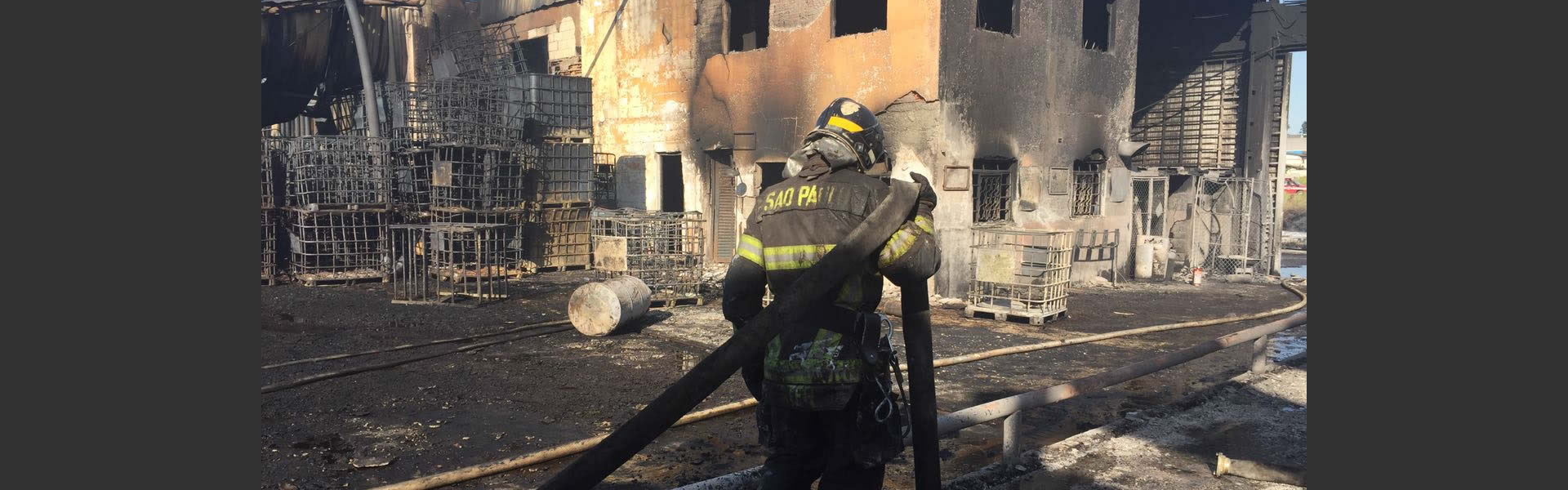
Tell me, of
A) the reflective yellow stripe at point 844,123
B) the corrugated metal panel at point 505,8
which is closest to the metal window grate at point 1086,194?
the corrugated metal panel at point 505,8

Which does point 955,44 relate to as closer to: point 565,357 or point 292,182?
point 565,357

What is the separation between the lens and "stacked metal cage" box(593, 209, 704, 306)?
1271 centimetres

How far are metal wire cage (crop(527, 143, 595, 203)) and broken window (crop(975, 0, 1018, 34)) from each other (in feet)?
26.4

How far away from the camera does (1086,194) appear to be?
15.8 meters

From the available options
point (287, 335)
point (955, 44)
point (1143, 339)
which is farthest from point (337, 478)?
point (955, 44)

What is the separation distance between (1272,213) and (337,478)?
19156mm

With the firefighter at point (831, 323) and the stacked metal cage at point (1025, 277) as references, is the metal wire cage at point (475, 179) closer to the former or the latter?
the stacked metal cage at point (1025, 277)

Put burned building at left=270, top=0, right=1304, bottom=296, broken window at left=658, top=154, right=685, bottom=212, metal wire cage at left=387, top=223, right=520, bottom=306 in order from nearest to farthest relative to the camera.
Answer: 1. metal wire cage at left=387, top=223, right=520, bottom=306
2. burned building at left=270, top=0, right=1304, bottom=296
3. broken window at left=658, top=154, right=685, bottom=212

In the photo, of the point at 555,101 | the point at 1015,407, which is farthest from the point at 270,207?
the point at 1015,407

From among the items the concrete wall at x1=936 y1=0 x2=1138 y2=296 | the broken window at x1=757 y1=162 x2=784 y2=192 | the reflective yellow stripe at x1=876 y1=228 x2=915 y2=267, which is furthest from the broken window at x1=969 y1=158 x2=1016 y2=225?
the reflective yellow stripe at x1=876 y1=228 x2=915 y2=267

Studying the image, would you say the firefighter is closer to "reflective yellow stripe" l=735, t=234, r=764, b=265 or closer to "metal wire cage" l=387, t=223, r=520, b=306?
"reflective yellow stripe" l=735, t=234, r=764, b=265

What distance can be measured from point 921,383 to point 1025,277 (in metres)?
8.36

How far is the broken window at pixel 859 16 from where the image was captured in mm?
16766

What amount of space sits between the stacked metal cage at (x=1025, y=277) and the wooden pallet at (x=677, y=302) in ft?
12.6
